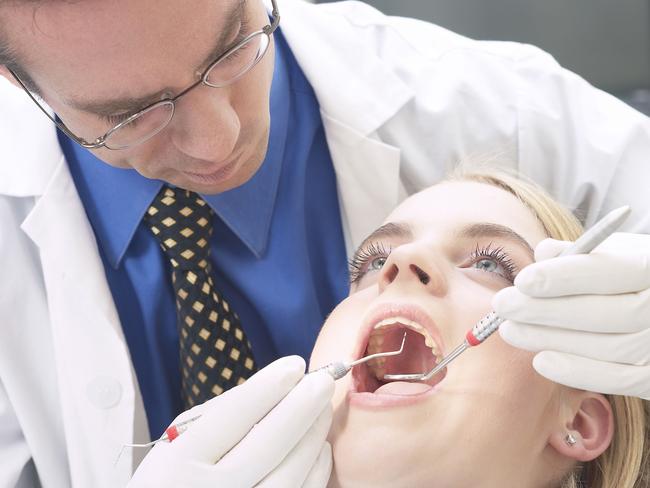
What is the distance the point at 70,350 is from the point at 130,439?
20cm

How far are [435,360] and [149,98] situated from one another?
2.03 feet

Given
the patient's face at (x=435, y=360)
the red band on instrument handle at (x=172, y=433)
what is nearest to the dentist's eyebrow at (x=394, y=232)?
the patient's face at (x=435, y=360)

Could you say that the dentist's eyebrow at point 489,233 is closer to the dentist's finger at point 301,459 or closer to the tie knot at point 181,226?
the dentist's finger at point 301,459

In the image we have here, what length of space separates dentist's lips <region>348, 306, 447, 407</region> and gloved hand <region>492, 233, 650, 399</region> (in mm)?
142

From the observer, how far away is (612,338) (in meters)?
1.24

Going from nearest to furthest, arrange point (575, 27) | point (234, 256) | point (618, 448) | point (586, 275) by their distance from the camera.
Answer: point (586, 275) < point (618, 448) < point (234, 256) < point (575, 27)

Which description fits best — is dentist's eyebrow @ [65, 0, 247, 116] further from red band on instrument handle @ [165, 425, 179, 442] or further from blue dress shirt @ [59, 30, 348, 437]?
red band on instrument handle @ [165, 425, 179, 442]

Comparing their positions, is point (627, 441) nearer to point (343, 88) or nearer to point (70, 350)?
point (343, 88)

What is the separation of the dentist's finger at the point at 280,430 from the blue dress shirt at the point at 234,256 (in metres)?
0.48

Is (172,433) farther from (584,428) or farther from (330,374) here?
(584,428)

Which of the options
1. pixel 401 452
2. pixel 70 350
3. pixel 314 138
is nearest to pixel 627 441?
pixel 401 452

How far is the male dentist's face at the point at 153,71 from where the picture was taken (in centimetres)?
116

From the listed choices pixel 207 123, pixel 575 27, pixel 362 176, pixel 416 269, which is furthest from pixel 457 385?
pixel 575 27

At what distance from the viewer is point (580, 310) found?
1.21 m
